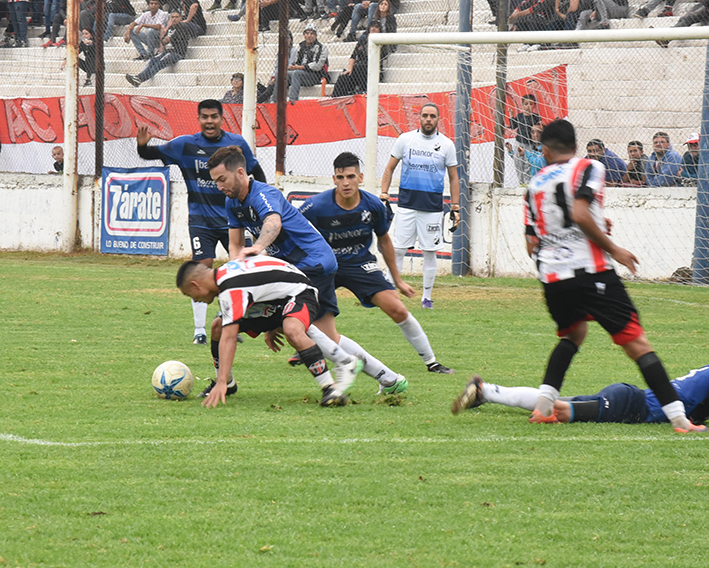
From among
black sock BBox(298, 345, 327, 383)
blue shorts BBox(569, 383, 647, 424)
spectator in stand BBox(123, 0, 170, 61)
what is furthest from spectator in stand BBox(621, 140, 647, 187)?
spectator in stand BBox(123, 0, 170, 61)

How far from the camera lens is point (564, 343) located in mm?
5324

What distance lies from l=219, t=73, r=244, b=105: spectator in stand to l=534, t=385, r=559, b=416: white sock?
1416 centimetres

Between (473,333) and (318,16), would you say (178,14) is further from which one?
(473,333)

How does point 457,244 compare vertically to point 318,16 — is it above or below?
below

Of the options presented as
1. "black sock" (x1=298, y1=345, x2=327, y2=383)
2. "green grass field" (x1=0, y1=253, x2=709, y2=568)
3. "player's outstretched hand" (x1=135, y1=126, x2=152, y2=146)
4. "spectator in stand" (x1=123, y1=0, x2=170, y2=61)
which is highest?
"spectator in stand" (x1=123, y1=0, x2=170, y2=61)

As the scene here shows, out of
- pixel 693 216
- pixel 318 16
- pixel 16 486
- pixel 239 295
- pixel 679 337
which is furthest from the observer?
pixel 318 16

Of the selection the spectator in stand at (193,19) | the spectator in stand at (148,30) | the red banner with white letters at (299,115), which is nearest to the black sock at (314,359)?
the red banner with white letters at (299,115)

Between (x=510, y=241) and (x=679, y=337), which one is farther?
(x=510, y=241)

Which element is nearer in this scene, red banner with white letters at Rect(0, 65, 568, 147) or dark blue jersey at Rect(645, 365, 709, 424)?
dark blue jersey at Rect(645, 365, 709, 424)

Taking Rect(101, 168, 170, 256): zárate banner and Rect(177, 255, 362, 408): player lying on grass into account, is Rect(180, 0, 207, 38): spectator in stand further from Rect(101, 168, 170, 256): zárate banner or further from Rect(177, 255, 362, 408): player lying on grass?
Rect(177, 255, 362, 408): player lying on grass

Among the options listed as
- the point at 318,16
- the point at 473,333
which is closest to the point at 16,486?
the point at 473,333

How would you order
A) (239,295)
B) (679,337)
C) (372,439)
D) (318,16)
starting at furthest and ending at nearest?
(318,16)
(679,337)
(239,295)
(372,439)

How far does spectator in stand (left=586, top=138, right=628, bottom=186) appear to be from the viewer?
46.9ft

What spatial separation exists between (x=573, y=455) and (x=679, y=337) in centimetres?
524
